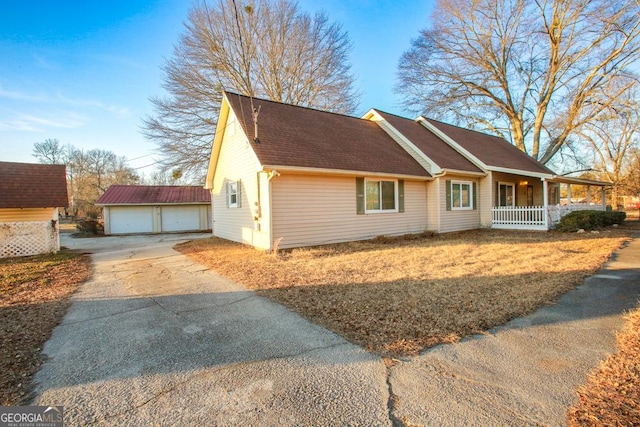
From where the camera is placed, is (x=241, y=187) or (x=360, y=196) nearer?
(x=360, y=196)

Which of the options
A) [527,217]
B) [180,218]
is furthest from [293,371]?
[180,218]

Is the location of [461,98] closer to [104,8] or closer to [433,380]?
[104,8]

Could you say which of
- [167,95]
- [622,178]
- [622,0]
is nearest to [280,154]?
[167,95]

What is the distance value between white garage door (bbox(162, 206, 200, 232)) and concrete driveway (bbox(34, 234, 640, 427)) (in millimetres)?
20168

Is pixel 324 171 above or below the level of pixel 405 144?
below

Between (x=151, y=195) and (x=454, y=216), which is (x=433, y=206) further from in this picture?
(x=151, y=195)

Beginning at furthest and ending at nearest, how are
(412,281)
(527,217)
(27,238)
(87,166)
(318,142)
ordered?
(87,166), (527,217), (318,142), (27,238), (412,281)

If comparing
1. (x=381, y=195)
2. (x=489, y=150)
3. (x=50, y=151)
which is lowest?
(x=381, y=195)

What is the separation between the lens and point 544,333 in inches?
137

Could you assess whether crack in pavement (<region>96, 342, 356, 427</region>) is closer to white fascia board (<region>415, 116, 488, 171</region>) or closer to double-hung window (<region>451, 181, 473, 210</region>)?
double-hung window (<region>451, 181, 473, 210</region>)

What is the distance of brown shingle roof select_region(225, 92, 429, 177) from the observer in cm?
988

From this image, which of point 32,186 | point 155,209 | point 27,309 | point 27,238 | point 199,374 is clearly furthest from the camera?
point 155,209

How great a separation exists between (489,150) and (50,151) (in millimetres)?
52850

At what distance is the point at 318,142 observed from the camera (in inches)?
448
